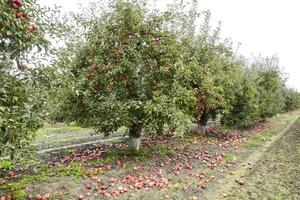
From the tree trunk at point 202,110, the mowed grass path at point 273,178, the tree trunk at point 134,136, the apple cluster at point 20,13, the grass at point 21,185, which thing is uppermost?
the apple cluster at point 20,13

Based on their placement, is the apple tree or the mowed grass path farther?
the apple tree

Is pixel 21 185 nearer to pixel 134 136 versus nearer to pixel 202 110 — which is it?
pixel 134 136

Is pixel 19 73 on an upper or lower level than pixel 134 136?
upper

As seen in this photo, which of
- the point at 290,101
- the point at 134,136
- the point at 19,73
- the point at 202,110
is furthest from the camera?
the point at 290,101

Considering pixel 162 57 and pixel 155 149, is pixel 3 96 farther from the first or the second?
pixel 155 149

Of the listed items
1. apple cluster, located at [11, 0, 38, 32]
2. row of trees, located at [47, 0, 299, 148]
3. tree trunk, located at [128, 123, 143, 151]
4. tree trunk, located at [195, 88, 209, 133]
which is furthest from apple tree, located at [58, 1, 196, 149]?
apple cluster, located at [11, 0, 38, 32]

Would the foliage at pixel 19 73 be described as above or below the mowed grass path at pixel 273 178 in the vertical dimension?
above

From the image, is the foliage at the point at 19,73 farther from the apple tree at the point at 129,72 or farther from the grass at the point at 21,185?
the apple tree at the point at 129,72

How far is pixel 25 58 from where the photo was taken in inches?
251

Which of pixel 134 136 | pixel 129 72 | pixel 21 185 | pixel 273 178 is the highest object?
pixel 129 72

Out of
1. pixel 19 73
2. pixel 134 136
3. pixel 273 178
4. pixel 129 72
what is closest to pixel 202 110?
pixel 134 136

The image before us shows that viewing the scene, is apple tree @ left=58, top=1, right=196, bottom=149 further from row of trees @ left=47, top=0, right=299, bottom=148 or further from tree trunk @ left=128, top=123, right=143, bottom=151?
tree trunk @ left=128, top=123, right=143, bottom=151

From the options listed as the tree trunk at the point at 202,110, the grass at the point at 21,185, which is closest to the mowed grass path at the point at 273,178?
the tree trunk at the point at 202,110

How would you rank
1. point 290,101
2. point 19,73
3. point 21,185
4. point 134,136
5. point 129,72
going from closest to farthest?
point 19,73 → point 21,185 → point 129,72 → point 134,136 → point 290,101
